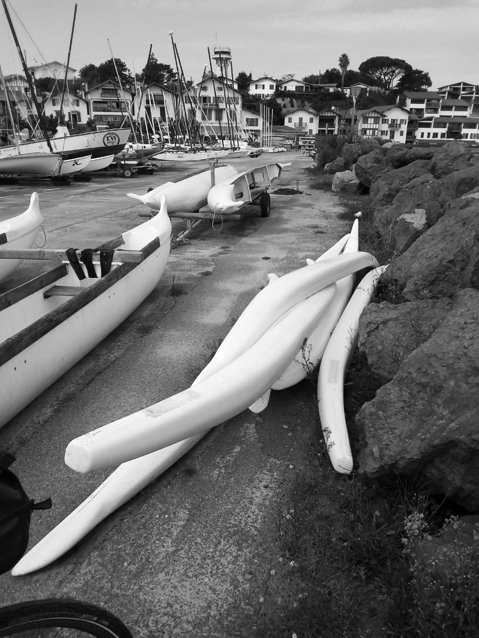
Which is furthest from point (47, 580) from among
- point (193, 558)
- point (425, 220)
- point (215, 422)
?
point (425, 220)

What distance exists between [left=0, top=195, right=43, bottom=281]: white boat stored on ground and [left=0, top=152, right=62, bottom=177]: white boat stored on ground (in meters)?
14.3

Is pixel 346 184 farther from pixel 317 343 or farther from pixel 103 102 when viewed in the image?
pixel 103 102

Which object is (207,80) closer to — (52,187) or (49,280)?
(52,187)

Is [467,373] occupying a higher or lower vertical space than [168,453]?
higher

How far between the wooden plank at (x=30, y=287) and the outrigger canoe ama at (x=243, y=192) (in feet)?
17.2

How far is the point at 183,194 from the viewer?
1154 cm

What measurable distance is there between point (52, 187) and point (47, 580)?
2039 cm

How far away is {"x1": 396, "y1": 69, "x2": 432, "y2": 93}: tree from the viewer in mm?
126037

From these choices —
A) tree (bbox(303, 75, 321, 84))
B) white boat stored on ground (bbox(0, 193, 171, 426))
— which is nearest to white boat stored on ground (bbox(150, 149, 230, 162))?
white boat stored on ground (bbox(0, 193, 171, 426))

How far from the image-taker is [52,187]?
20250mm

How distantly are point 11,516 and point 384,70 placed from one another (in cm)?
15519

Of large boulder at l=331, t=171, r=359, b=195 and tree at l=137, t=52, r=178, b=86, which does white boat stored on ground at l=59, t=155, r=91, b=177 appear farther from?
tree at l=137, t=52, r=178, b=86

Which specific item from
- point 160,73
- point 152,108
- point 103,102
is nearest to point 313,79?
point 160,73

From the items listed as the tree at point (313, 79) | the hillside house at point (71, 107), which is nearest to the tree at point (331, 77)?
the tree at point (313, 79)
